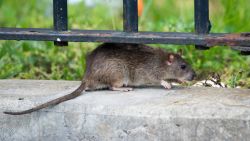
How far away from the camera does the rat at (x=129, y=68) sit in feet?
17.1

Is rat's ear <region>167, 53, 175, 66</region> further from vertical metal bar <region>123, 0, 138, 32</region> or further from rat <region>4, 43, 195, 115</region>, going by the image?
vertical metal bar <region>123, 0, 138, 32</region>

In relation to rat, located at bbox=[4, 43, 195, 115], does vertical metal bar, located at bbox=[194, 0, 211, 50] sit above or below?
above

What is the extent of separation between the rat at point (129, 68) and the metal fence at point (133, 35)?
1.26ft

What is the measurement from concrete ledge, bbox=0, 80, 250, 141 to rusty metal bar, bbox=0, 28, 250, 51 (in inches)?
14.0

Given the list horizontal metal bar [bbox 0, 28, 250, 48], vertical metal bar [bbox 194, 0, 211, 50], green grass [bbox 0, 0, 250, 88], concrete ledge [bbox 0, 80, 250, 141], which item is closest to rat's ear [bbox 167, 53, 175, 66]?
green grass [bbox 0, 0, 250, 88]

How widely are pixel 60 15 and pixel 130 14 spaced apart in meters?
0.46

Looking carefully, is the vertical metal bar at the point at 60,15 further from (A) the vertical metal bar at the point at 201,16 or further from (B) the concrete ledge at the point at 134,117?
(A) the vertical metal bar at the point at 201,16

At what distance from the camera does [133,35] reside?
185 inches

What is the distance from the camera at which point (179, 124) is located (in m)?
4.30

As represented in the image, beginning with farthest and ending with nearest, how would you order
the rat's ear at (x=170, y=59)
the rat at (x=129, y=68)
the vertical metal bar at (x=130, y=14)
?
the rat's ear at (x=170, y=59)
the rat at (x=129, y=68)
the vertical metal bar at (x=130, y=14)

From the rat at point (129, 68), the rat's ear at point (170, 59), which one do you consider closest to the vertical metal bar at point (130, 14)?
the rat at point (129, 68)

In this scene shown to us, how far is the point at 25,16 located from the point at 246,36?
4498mm

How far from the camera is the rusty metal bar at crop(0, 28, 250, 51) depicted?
4.45m

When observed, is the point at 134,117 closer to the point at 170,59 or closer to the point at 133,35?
the point at 133,35
